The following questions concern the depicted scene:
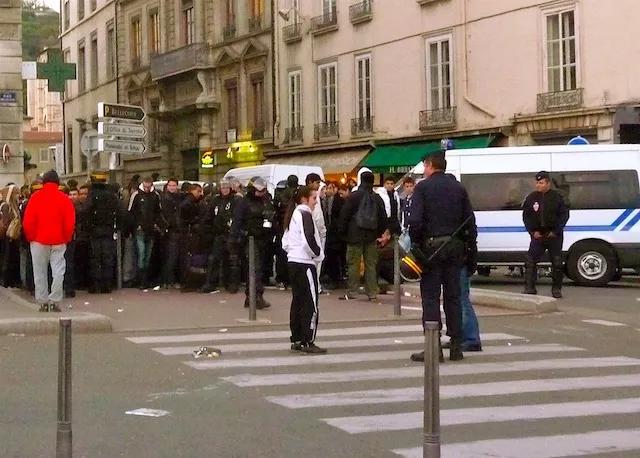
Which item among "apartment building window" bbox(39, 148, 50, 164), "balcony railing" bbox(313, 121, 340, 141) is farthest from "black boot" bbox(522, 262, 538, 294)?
"apartment building window" bbox(39, 148, 50, 164)

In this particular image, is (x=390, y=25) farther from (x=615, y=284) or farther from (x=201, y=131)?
(x=615, y=284)

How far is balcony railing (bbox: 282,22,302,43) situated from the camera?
1555 inches

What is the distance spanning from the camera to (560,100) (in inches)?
1141

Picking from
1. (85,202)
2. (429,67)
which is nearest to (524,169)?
(85,202)

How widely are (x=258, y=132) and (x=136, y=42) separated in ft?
41.8

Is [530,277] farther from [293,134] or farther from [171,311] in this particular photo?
[293,134]

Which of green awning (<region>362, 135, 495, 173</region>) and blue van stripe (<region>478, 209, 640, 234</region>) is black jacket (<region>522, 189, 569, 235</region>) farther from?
green awning (<region>362, 135, 495, 173</region>)

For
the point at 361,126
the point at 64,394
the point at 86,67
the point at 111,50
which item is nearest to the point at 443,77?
the point at 361,126

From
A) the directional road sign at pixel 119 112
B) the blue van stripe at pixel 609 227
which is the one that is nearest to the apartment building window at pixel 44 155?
the directional road sign at pixel 119 112

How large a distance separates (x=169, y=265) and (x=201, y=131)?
88.9ft

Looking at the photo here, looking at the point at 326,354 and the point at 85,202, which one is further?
the point at 85,202

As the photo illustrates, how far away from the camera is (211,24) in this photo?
44.7 meters

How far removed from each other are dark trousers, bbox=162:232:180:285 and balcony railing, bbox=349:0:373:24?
18.8 metres

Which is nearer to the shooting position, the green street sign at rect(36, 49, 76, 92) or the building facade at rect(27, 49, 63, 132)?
the green street sign at rect(36, 49, 76, 92)
